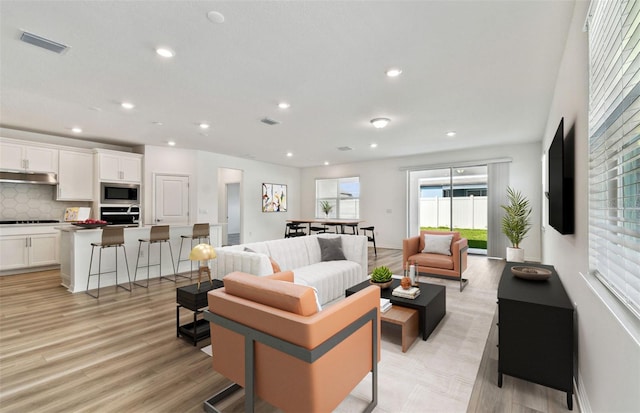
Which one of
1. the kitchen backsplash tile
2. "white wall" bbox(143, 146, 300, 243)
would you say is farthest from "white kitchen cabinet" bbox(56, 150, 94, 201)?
"white wall" bbox(143, 146, 300, 243)

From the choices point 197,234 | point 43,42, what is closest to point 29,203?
point 197,234

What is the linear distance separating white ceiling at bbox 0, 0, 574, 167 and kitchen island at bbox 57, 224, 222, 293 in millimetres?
1895

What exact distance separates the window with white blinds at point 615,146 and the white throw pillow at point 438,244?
3203 mm

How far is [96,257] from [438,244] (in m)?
5.58

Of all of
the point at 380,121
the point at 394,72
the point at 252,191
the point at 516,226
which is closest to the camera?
the point at 394,72

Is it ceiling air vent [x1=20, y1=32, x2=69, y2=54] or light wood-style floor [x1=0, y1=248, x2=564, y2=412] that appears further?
ceiling air vent [x1=20, y1=32, x2=69, y2=54]

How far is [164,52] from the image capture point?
107 inches

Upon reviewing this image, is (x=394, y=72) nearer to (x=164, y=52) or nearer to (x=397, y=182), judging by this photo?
(x=164, y=52)

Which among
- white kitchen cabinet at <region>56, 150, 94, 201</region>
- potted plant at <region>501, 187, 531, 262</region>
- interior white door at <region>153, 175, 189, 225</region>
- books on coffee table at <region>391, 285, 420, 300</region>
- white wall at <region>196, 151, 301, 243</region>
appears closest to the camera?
books on coffee table at <region>391, 285, 420, 300</region>

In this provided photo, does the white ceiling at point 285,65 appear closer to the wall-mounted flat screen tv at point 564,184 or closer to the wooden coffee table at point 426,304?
the wall-mounted flat screen tv at point 564,184

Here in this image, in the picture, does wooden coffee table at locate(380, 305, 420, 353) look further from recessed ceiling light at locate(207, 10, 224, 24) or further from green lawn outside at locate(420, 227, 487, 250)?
green lawn outside at locate(420, 227, 487, 250)

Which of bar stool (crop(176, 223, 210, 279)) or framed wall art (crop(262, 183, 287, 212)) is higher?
framed wall art (crop(262, 183, 287, 212))

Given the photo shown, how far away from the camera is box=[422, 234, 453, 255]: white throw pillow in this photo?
4902 mm

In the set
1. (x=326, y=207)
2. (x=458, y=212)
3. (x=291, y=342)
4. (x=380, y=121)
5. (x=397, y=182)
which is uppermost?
(x=380, y=121)
